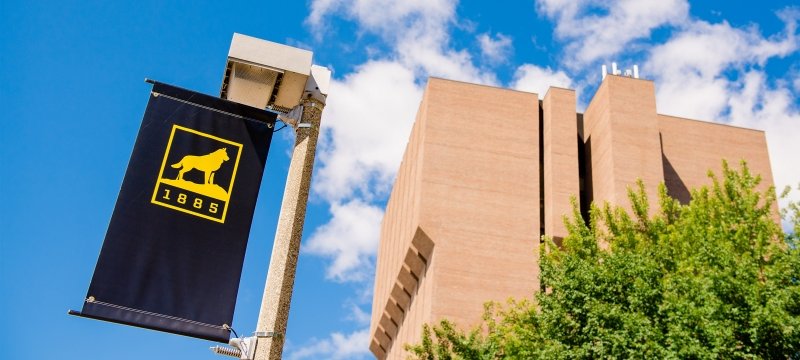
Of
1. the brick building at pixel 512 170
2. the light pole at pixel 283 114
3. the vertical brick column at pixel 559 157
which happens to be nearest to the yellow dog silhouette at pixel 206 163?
the light pole at pixel 283 114

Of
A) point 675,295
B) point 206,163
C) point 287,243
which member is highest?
point 675,295

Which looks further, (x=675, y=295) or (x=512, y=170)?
(x=512, y=170)

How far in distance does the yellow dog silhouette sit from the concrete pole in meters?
0.69

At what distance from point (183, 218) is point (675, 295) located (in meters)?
10.8

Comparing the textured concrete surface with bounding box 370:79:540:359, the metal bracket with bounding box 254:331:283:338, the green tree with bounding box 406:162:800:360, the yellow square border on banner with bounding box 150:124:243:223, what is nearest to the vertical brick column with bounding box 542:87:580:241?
the textured concrete surface with bounding box 370:79:540:359

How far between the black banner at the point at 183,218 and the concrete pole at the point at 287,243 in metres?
0.41

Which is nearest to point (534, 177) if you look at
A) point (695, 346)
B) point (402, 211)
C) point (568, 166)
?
point (568, 166)

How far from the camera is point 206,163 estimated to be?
7.00m

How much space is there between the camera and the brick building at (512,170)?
33469mm

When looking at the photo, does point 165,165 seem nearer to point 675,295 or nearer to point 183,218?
point 183,218

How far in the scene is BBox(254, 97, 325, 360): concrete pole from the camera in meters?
5.96

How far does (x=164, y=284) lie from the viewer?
6.36 metres

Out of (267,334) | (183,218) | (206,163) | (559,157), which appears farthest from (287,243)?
(559,157)

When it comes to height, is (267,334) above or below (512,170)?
below
